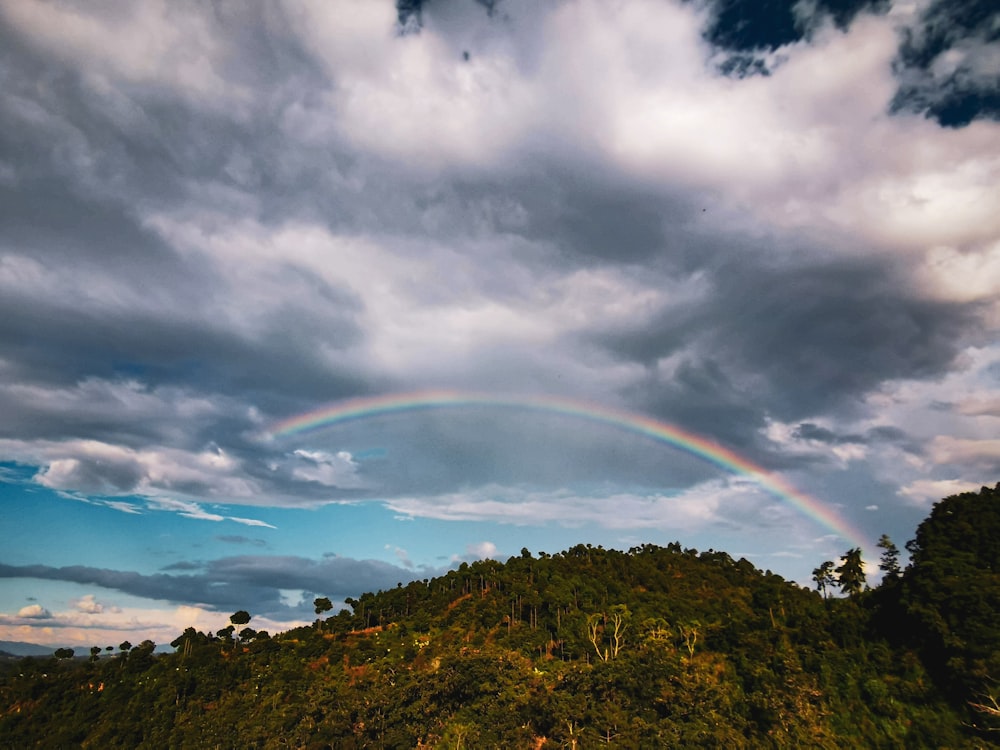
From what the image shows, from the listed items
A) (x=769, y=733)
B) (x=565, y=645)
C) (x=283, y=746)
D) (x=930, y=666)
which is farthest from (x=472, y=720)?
(x=565, y=645)

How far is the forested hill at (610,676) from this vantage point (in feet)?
189

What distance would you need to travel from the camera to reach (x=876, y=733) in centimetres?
8438

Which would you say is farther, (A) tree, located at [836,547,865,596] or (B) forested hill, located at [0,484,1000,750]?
(A) tree, located at [836,547,865,596]

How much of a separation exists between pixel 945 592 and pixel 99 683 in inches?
8395

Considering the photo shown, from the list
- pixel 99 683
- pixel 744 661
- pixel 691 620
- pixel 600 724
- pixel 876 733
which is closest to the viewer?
pixel 600 724

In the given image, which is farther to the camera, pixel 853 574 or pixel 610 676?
pixel 853 574

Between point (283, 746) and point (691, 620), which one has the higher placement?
point (691, 620)

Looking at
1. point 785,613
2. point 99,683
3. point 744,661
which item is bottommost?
point 99,683

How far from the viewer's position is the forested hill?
189 ft

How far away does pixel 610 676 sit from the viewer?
58.4m

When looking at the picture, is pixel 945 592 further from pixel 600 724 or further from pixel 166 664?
pixel 166 664

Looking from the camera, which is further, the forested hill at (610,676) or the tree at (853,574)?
the tree at (853,574)

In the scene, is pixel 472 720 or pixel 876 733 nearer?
pixel 472 720

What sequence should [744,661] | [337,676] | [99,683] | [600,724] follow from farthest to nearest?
[99,683], [337,676], [744,661], [600,724]
